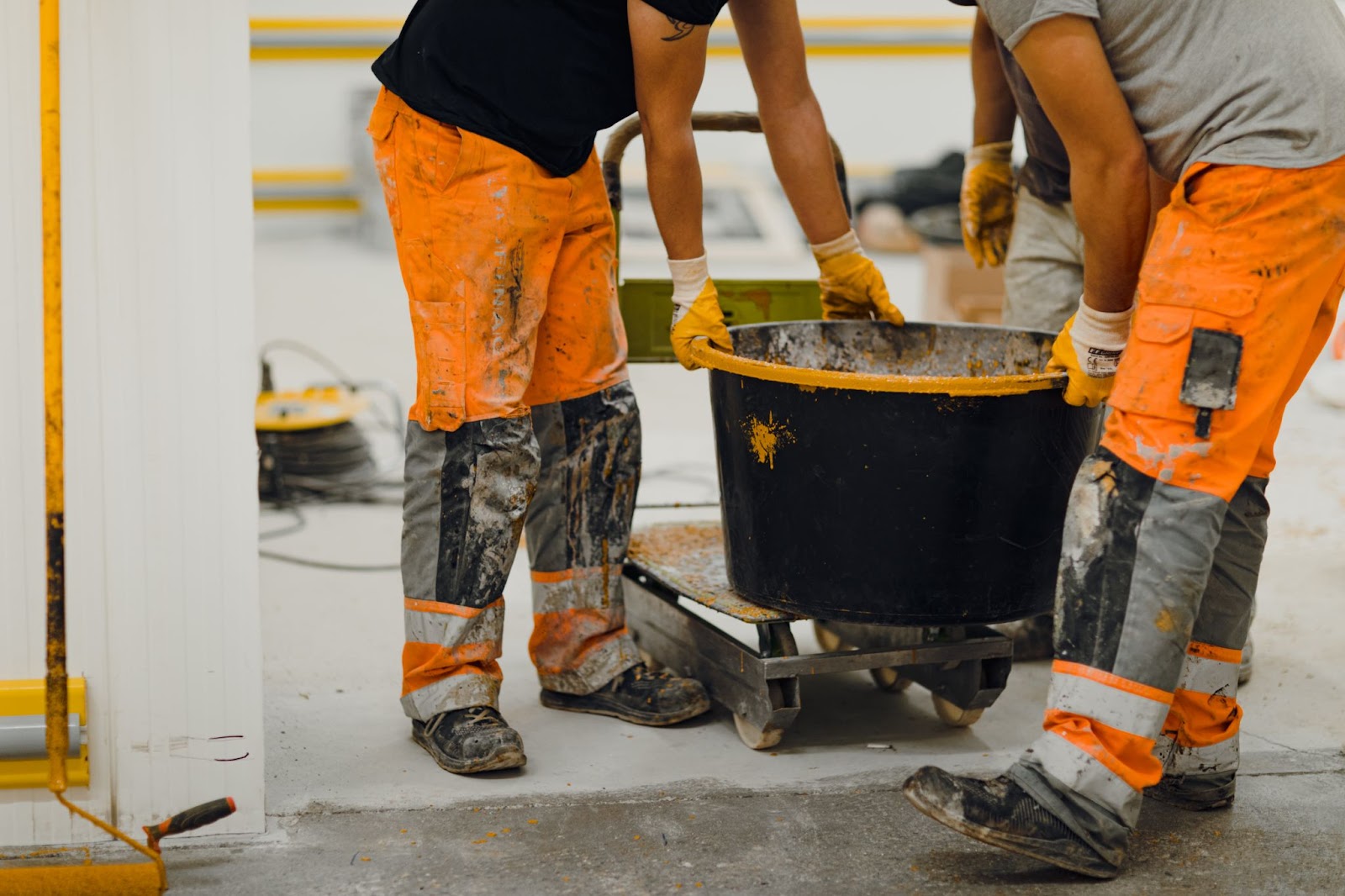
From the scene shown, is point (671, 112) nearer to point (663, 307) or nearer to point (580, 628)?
point (663, 307)

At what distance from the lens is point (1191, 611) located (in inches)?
77.8

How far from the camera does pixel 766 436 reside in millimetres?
2348

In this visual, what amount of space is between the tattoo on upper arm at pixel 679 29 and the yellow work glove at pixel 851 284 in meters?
0.55

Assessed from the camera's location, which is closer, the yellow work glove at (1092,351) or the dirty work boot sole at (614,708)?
the yellow work glove at (1092,351)

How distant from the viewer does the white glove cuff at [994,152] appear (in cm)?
293

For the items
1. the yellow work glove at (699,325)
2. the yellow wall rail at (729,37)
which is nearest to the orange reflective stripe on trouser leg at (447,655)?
the yellow work glove at (699,325)

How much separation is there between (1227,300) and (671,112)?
0.91 metres

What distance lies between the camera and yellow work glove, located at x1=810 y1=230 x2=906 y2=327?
262 centimetres

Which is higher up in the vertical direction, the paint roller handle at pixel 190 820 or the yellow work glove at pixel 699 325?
the yellow work glove at pixel 699 325

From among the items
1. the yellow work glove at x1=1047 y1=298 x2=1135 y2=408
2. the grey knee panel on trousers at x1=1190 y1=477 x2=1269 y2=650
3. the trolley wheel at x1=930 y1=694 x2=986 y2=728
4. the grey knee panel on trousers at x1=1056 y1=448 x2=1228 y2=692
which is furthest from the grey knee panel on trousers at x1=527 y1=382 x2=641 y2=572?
the grey knee panel on trousers at x1=1190 y1=477 x2=1269 y2=650

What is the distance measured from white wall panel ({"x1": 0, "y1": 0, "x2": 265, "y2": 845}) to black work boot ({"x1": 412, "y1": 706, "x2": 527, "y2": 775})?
0.35 metres

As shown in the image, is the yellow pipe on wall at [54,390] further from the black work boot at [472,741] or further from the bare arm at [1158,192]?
the bare arm at [1158,192]

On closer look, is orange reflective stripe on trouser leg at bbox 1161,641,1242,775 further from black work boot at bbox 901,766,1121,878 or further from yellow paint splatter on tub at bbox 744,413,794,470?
yellow paint splatter on tub at bbox 744,413,794,470

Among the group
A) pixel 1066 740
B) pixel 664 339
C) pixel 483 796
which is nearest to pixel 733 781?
pixel 483 796
